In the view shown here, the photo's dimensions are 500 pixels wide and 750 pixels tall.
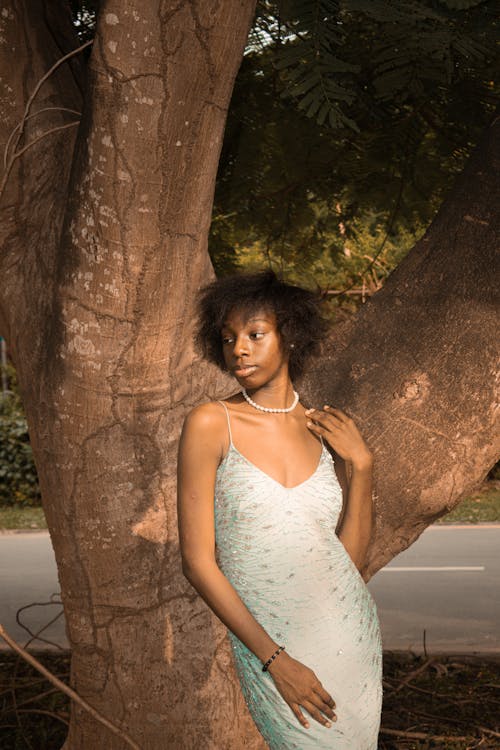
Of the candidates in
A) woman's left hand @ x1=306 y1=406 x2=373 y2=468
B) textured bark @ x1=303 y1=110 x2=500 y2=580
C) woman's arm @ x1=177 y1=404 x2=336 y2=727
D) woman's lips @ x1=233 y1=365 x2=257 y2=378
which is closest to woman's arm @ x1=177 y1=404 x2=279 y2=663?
woman's arm @ x1=177 y1=404 x2=336 y2=727

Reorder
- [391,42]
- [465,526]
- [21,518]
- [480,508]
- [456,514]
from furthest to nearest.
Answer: [480,508] → [456,514] → [21,518] → [465,526] → [391,42]

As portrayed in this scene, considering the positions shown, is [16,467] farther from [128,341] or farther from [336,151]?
[128,341]

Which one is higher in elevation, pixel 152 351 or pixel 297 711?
pixel 152 351

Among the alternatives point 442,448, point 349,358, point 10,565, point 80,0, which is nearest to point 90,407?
point 349,358

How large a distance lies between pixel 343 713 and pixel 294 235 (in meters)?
4.14

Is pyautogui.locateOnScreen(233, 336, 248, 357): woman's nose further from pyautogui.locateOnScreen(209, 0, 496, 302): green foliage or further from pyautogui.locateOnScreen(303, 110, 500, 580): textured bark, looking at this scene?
pyautogui.locateOnScreen(209, 0, 496, 302): green foliage

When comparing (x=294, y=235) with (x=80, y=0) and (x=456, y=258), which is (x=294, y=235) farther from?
(x=456, y=258)

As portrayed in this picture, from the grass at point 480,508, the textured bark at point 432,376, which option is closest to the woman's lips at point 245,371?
the textured bark at point 432,376

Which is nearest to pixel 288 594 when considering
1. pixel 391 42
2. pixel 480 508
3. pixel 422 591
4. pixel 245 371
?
pixel 245 371

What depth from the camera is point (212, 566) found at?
7.73ft

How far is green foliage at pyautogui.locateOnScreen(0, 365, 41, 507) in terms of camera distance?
15.0 metres

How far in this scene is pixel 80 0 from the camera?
4480mm

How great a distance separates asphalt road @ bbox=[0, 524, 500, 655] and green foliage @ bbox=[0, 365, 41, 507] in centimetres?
206

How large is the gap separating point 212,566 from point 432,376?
133cm
